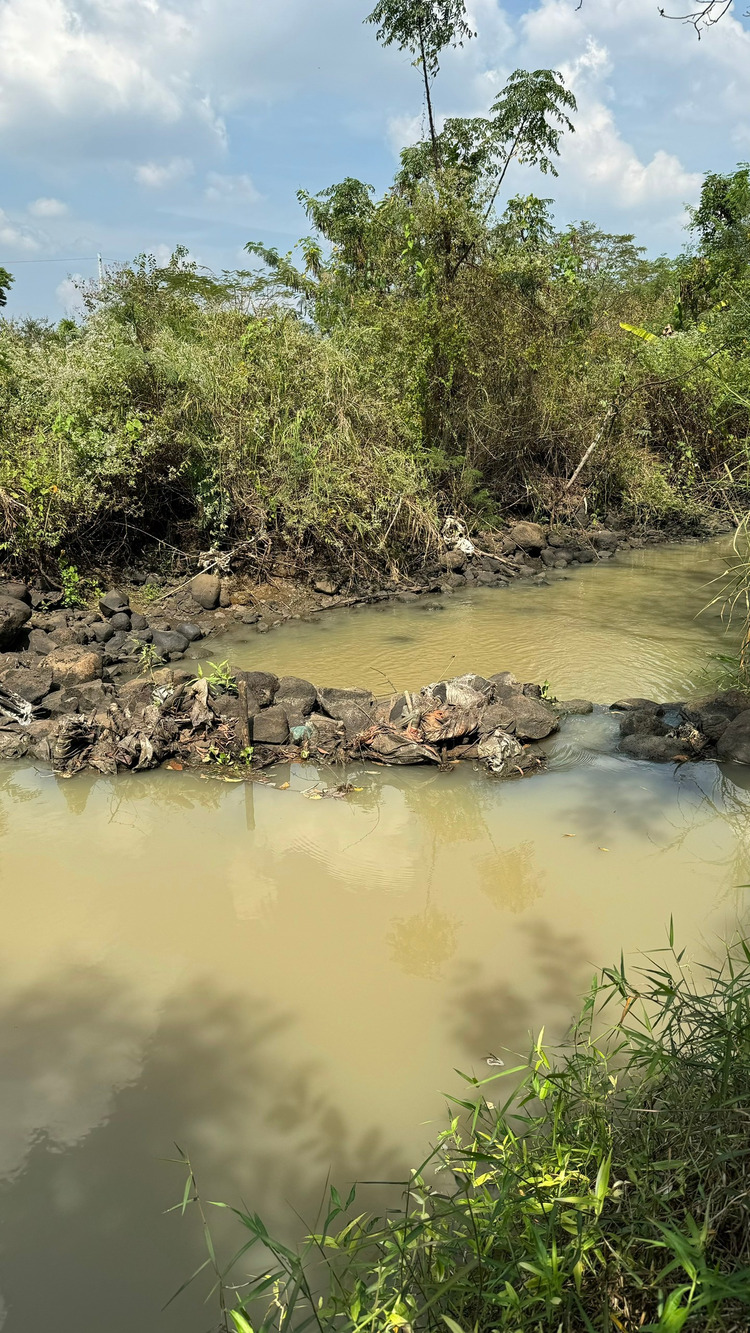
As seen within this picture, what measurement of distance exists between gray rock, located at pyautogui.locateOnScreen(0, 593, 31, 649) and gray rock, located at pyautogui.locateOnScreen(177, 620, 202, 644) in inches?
67.4

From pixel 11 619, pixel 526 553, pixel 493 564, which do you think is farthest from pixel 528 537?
pixel 11 619

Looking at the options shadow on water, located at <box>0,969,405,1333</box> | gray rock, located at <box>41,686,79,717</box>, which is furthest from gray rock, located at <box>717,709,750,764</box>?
gray rock, located at <box>41,686,79,717</box>

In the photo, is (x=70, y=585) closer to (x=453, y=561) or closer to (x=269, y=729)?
(x=269, y=729)

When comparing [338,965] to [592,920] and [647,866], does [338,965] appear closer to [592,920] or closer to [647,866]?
[592,920]

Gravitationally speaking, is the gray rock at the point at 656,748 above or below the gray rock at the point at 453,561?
below

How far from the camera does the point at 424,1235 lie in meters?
2.11

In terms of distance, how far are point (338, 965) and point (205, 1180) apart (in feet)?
3.92

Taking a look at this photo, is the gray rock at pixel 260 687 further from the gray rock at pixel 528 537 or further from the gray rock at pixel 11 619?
the gray rock at pixel 528 537

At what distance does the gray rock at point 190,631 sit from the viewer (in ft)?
32.1

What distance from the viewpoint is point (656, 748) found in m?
6.14

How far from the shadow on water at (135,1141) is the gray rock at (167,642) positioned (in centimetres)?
577

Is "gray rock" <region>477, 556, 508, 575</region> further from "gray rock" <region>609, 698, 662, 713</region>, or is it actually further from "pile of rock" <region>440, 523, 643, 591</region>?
"gray rock" <region>609, 698, 662, 713</region>

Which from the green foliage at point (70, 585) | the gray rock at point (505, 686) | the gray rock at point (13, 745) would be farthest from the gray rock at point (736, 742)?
the green foliage at point (70, 585)

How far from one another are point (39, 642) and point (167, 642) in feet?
4.44
